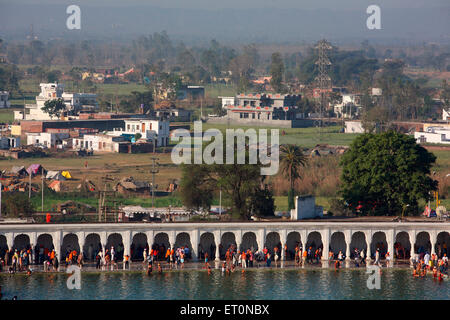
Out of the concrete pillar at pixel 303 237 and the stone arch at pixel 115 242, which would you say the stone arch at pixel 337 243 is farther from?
the stone arch at pixel 115 242

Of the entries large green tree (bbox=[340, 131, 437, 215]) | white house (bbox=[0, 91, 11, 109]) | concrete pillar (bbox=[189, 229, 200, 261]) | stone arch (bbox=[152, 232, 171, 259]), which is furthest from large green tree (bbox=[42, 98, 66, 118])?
concrete pillar (bbox=[189, 229, 200, 261])

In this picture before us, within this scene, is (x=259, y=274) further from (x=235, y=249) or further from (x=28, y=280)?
(x=28, y=280)

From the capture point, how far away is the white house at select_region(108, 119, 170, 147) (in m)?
102

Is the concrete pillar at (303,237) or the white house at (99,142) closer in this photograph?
the concrete pillar at (303,237)

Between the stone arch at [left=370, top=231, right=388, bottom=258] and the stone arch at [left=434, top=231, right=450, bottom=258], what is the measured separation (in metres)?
2.44

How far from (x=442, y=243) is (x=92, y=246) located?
55.0ft

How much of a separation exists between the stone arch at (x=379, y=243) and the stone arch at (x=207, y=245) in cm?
769

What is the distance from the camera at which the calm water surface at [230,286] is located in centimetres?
3866

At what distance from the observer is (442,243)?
45625 mm

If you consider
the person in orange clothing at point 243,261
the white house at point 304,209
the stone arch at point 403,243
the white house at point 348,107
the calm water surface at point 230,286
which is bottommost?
the calm water surface at point 230,286

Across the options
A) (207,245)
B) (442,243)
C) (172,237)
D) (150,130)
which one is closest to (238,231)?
(207,245)

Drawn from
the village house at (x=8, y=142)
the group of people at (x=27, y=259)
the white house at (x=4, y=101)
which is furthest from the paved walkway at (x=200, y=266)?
the white house at (x=4, y=101)

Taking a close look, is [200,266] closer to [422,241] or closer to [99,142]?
[422,241]

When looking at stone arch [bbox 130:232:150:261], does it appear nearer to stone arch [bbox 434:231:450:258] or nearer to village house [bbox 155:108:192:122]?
stone arch [bbox 434:231:450:258]
